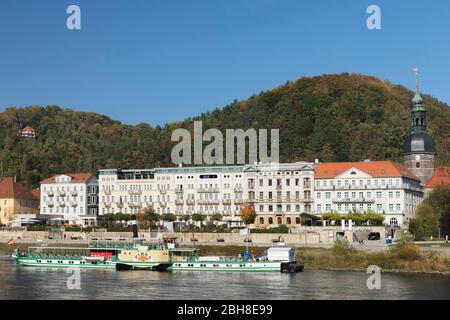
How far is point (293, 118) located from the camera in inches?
5709

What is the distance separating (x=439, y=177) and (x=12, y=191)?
210ft

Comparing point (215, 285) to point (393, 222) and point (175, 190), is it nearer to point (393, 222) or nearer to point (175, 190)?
point (393, 222)

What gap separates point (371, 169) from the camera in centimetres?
10375

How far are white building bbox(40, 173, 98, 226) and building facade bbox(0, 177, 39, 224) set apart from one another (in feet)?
10.9

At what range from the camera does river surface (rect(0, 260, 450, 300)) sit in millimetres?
52688

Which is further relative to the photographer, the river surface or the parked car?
the parked car

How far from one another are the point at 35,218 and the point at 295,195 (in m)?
38.5

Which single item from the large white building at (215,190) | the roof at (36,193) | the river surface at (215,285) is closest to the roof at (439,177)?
the large white building at (215,190)

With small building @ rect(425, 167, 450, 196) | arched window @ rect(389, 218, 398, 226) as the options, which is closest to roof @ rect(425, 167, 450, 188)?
small building @ rect(425, 167, 450, 196)

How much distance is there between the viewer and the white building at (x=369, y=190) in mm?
101688

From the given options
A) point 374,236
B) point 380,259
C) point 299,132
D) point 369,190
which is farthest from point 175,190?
point 380,259

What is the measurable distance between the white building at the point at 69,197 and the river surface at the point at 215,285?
47093 mm

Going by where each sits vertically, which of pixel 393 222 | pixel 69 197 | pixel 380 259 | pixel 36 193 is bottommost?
pixel 380 259

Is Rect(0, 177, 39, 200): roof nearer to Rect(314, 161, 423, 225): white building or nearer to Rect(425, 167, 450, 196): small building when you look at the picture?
Rect(314, 161, 423, 225): white building
